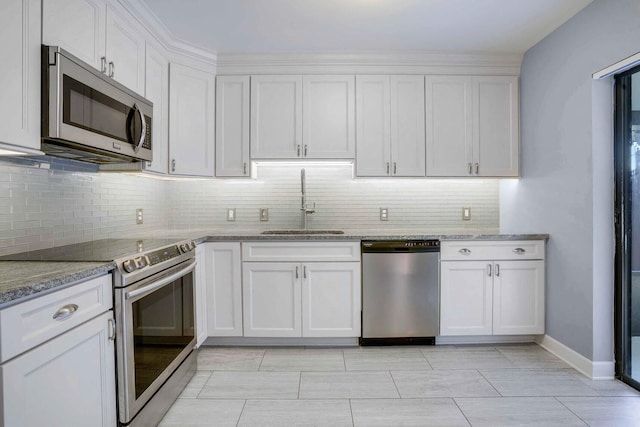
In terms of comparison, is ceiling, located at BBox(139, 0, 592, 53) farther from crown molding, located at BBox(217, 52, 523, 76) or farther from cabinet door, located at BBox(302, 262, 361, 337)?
cabinet door, located at BBox(302, 262, 361, 337)

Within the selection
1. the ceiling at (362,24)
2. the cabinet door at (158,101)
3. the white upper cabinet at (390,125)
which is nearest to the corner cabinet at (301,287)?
the white upper cabinet at (390,125)

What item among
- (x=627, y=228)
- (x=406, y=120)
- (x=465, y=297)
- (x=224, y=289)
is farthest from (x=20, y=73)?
(x=627, y=228)

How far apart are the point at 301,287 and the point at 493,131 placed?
2.14m

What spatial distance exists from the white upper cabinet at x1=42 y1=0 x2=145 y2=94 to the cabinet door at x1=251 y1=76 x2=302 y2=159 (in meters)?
0.95

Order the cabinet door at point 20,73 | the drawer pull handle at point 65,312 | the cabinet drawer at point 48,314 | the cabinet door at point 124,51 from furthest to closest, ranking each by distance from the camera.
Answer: the cabinet door at point 124,51, the cabinet door at point 20,73, the drawer pull handle at point 65,312, the cabinet drawer at point 48,314

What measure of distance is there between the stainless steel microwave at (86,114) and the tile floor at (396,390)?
1.50 meters

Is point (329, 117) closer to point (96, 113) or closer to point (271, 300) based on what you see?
point (271, 300)

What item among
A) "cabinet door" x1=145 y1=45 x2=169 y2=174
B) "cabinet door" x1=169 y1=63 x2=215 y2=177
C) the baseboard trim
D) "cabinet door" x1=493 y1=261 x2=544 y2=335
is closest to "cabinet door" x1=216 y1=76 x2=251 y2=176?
"cabinet door" x1=169 y1=63 x2=215 y2=177

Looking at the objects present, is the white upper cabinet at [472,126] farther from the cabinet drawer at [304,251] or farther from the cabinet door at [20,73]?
the cabinet door at [20,73]

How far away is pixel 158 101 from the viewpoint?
2775 millimetres

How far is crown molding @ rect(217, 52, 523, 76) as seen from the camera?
3172 millimetres

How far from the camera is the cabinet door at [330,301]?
2912 mm

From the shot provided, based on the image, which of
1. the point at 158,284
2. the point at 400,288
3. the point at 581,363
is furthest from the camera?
the point at 400,288

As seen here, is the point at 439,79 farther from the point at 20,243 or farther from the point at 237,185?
the point at 20,243
